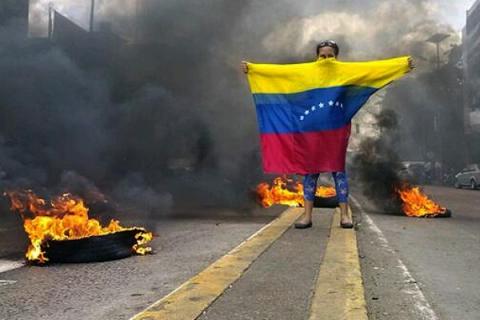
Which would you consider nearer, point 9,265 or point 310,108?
point 9,265

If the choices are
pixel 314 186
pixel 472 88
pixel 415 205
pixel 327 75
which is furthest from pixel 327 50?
pixel 472 88

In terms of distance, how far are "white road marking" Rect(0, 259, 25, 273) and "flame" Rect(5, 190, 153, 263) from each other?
3.7 inches

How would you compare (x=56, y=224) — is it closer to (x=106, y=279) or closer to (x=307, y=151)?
(x=106, y=279)

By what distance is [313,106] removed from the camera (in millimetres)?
5637

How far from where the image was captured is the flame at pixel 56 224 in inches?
162

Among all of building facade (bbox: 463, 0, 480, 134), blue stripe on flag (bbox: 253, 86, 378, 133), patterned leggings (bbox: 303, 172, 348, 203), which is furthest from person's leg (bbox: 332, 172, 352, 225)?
building facade (bbox: 463, 0, 480, 134)

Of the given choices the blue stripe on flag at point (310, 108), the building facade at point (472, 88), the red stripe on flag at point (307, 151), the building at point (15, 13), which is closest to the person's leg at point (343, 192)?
the red stripe on flag at point (307, 151)

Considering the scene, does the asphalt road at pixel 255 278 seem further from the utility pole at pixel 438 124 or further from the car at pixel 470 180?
the car at pixel 470 180

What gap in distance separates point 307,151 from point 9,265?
3.11 meters

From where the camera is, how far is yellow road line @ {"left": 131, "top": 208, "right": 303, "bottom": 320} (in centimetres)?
248

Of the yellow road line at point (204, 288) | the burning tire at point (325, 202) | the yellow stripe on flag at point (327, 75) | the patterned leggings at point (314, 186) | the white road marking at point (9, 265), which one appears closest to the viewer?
the yellow road line at point (204, 288)

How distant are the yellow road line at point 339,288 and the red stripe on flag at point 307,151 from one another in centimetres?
134

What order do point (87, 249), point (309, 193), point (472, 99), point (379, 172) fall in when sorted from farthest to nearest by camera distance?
point (472, 99), point (379, 172), point (309, 193), point (87, 249)

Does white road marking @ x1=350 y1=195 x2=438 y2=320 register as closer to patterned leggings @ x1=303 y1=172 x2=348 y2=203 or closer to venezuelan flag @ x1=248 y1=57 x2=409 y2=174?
patterned leggings @ x1=303 y1=172 x2=348 y2=203
